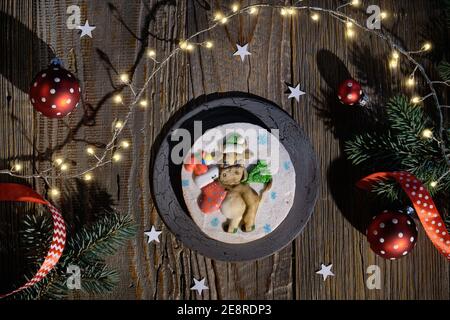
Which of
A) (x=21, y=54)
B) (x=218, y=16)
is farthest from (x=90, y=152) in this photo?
(x=218, y=16)

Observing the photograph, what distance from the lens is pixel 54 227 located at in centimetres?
121

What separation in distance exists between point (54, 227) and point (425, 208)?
913mm

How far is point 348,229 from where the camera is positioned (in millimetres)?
1377

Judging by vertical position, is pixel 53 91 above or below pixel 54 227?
above

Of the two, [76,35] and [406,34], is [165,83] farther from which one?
[406,34]

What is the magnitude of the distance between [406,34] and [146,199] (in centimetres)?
87

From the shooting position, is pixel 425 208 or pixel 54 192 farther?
pixel 54 192

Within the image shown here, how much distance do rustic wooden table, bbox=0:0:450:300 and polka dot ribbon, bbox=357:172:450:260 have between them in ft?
0.55

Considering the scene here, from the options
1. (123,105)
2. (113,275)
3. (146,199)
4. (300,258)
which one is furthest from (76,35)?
(300,258)

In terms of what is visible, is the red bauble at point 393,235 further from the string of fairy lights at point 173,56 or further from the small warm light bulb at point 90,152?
the small warm light bulb at point 90,152

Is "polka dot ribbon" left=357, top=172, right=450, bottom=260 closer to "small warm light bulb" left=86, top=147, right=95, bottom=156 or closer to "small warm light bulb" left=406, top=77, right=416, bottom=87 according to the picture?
"small warm light bulb" left=406, top=77, right=416, bottom=87

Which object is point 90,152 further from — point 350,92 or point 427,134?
point 427,134

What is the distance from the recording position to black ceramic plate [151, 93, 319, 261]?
53.3 inches

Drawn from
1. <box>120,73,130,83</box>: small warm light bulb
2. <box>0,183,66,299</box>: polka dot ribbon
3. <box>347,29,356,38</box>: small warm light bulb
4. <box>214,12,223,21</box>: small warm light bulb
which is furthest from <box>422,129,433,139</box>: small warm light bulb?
<box>0,183,66,299</box>: polka dot ribbon
